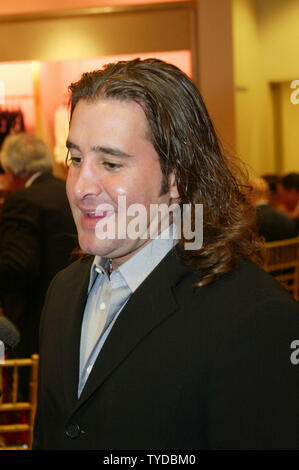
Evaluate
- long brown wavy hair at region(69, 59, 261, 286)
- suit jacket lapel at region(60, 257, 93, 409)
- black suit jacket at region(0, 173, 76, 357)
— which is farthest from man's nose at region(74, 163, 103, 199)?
black suit jacket at region(0, 173, 76, 357)

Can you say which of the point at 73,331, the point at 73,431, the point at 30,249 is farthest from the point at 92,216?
the point at 30,249

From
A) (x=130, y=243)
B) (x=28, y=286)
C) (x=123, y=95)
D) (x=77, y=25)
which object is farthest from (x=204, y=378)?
(x=77, y=25)

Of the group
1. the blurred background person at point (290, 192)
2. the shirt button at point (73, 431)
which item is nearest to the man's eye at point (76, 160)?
the shirt button at point (73, 431)

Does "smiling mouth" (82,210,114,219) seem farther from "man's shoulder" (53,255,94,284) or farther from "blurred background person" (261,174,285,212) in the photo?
"blurred background person" (261,174,285,212)

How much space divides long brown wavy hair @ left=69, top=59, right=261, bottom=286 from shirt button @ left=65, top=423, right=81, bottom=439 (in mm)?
337

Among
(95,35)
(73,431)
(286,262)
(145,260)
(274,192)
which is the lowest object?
(73,431)

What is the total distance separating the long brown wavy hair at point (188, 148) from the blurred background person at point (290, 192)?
472cm

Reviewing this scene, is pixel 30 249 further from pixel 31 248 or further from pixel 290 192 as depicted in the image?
pixel 290 192

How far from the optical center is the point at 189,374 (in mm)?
1159

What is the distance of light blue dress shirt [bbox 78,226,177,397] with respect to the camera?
1316 millimetres

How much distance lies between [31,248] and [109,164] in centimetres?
199

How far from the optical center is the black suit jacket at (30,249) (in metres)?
3.12
